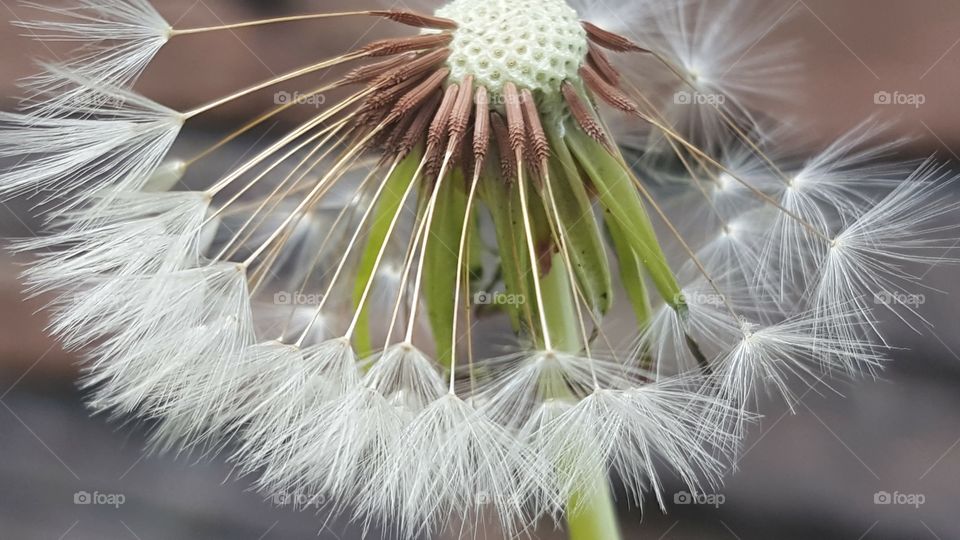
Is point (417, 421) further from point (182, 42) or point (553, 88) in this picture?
point (182, 42)

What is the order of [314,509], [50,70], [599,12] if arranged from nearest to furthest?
[50,70] → [599,12] → [314,509]

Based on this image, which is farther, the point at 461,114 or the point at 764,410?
the point at 764,410

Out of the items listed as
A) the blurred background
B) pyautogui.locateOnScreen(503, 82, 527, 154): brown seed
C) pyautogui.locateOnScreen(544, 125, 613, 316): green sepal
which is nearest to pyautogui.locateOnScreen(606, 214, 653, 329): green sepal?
pyautogui.locateOnScreen(544, 125, 613, 316): green sepal

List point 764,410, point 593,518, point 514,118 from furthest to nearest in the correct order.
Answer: point 764,410
point 593,518
point 514,118

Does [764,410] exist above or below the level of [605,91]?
below

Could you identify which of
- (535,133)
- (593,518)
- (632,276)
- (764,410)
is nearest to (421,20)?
(535,133)

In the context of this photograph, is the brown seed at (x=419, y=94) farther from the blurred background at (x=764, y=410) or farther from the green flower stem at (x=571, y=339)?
the blurred background at (x=764, y=410)

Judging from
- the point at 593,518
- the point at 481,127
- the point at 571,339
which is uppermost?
the point at 481,127

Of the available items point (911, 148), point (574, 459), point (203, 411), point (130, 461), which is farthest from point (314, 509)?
point (911, 148)

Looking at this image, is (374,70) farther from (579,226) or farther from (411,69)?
(579,226)
